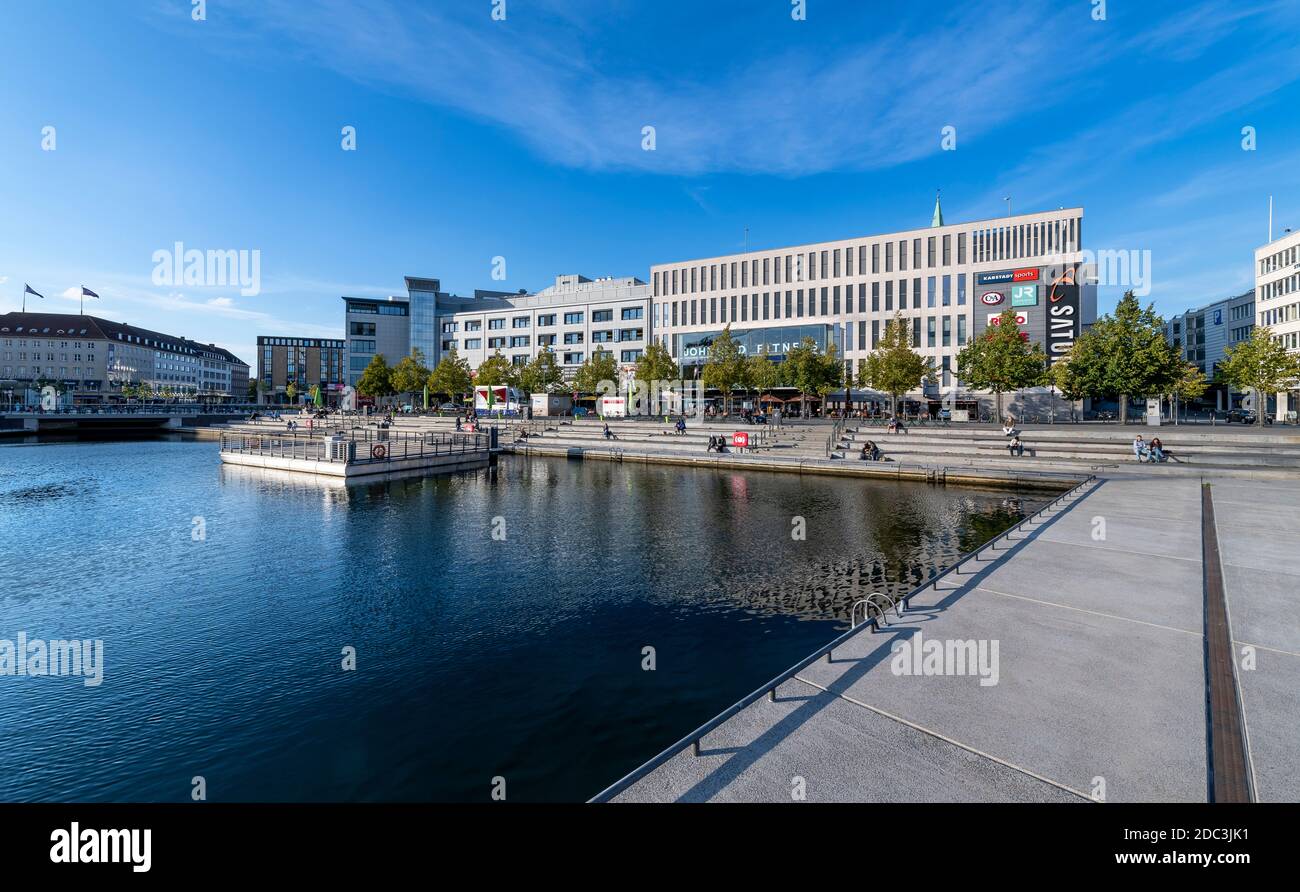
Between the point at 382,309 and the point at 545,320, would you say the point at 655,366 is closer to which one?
the point at 545,320

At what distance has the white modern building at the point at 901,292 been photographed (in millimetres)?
65750

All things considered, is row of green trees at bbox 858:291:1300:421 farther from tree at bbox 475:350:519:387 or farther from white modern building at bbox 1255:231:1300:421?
tree at bbox 475:350:519:387

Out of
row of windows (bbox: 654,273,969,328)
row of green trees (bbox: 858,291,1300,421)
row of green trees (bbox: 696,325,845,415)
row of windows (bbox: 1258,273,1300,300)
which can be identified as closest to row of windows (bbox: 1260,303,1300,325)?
row of windows (bbox: 1258,273,1300,300)

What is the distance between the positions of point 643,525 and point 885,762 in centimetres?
1725

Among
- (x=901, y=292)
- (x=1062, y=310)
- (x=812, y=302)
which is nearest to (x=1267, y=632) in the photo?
(x=1062, y=310)

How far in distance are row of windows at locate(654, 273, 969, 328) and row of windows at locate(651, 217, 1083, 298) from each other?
6.06 ft

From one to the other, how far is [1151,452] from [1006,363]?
74.4 ft

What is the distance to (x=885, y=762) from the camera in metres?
6.01

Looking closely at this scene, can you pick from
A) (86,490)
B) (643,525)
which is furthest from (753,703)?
(86,490)

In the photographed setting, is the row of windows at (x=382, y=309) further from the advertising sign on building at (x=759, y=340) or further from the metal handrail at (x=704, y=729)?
the metal handrail at (x=704, y=729)

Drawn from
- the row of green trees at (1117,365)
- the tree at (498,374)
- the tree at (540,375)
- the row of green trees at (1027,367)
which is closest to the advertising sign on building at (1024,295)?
the row of green trees at (1027,367)

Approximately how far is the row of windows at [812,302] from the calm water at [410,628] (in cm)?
5468

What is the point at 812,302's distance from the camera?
80000mm
